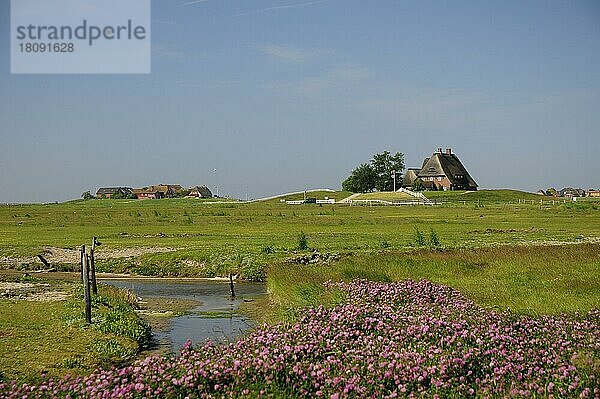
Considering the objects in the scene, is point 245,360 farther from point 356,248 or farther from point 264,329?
point 356,248

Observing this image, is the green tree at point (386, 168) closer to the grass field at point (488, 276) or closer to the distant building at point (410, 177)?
the distant building at point (410, 177)

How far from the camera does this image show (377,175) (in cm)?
15350

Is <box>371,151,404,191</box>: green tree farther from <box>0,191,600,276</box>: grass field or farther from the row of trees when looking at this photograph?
<box>0,191,600,276</box>: grass field

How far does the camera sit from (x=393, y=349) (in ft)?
42.5

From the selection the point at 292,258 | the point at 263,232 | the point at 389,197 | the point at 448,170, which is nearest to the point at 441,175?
the point at 448,170

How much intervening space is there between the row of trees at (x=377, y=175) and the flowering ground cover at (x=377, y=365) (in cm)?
13733

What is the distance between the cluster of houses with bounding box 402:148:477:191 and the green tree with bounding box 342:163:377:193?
37.2 feet

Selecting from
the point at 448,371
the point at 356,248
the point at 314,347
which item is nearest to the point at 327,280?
the point at 314,347

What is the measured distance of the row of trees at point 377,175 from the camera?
500 feet

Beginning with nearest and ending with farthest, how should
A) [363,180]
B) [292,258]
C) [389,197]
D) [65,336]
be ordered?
[65,336], [292,258], [389,197], [363,180]

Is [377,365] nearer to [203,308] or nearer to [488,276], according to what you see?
[203,308]

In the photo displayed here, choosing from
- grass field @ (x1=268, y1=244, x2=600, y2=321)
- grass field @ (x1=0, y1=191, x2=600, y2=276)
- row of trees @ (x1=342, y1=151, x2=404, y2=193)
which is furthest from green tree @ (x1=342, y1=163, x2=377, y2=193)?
grass field @ (x1=268, y1=244, x2=600, y2=321)

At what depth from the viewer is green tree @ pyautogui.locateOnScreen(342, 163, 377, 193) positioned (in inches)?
5984

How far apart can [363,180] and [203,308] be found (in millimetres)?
127223
